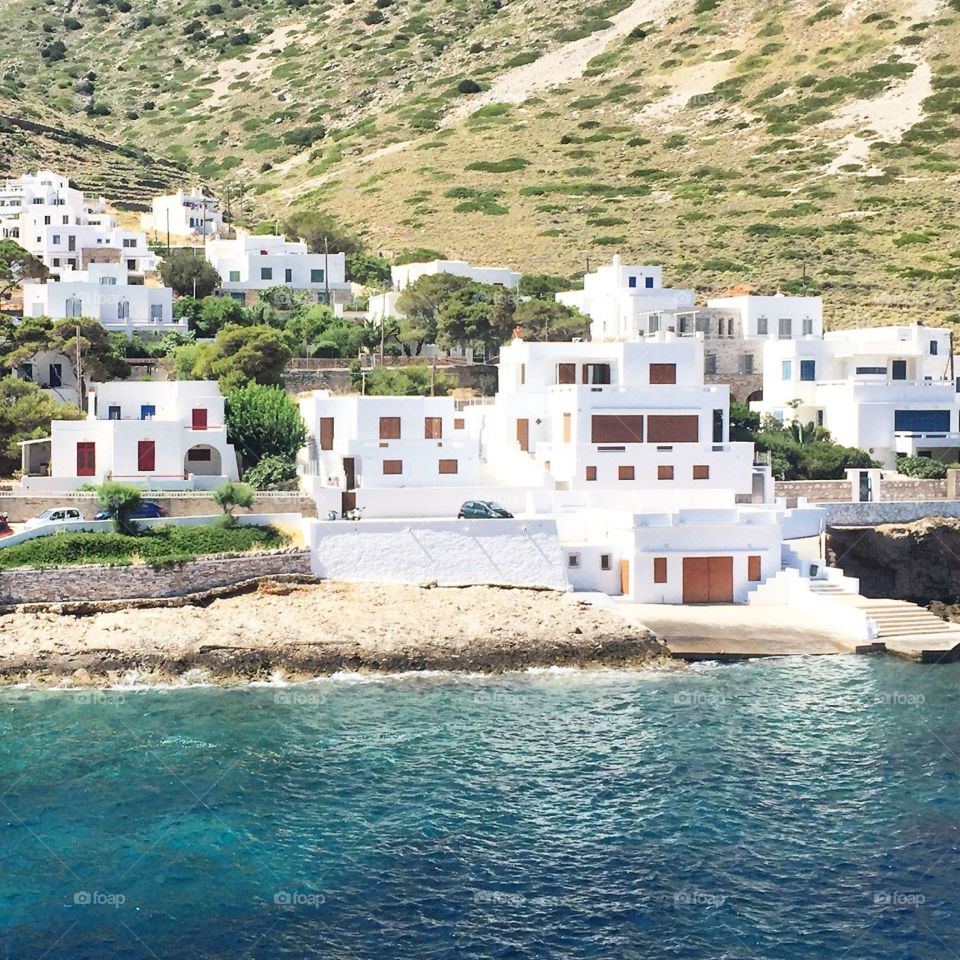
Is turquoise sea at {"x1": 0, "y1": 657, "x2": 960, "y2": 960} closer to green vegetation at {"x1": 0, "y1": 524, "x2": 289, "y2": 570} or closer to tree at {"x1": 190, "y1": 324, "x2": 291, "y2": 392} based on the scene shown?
green vegetation at {"x1": 0, "y1": 524, "x2": 289, "y2": 570}

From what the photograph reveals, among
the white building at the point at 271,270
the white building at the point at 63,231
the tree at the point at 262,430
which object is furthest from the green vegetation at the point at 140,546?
the white building at the point at 63,231

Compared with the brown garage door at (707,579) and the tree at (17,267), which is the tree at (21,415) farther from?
the brown garage door at (707,579)

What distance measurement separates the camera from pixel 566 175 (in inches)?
5054

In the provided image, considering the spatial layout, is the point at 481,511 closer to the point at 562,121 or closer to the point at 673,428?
the point at 673,428

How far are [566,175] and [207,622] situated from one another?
92.7 meters

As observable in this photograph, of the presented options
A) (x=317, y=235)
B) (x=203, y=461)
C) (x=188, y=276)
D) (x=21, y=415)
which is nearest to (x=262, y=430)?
(x=203, y=461)

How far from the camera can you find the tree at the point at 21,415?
2172 inches

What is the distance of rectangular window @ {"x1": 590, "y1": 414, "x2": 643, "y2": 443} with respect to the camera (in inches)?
2122

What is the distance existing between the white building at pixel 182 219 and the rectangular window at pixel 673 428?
192ft

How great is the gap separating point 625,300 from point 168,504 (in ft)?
112

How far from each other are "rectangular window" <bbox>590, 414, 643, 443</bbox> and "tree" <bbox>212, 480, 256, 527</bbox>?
13353 millimetres

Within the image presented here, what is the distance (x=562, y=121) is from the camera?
474ft

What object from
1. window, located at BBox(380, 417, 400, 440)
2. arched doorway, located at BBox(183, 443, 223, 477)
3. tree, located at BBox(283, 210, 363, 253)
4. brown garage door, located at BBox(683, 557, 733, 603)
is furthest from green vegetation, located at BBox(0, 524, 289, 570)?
tree, located at BBox(283, 210, 363, 253)

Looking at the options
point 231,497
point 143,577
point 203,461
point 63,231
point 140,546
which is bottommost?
point 143,577
